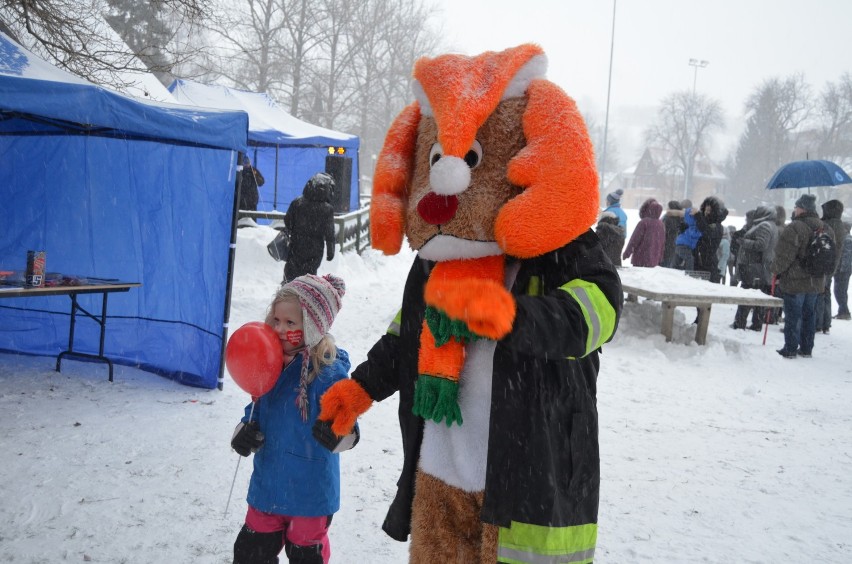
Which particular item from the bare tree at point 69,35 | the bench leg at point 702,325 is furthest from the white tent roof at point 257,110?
the bench leg at point 702,325

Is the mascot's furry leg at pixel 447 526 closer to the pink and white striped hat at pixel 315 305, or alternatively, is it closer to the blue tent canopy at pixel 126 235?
the pink and white striped hat at pixel 315 305

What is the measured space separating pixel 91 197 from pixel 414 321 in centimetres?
527

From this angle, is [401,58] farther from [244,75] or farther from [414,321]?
[414,321]

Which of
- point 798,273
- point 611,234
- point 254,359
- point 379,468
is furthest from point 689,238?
point 254,359

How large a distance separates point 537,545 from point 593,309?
0.65 meters

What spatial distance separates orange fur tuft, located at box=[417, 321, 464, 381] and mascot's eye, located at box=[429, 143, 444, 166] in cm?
49

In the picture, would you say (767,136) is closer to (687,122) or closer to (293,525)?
(687,122)

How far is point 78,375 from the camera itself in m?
5.80

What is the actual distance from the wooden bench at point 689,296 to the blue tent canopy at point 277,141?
9061 mm

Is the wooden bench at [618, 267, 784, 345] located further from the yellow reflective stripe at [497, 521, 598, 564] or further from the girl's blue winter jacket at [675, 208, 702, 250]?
the yellow reflective stripe at [497, 521, 598, 564]

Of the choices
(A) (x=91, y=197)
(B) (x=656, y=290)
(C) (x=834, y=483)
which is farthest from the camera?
(B) (x=656, y=290)

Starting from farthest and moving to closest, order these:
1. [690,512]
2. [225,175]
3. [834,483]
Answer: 1. [225,175]
2. [834,483]
3. [690,512]

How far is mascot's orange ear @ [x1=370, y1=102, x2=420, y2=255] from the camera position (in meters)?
1.92

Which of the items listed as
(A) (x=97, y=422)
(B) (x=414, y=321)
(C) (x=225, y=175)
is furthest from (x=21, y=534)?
(C) (x=225, y=175)
